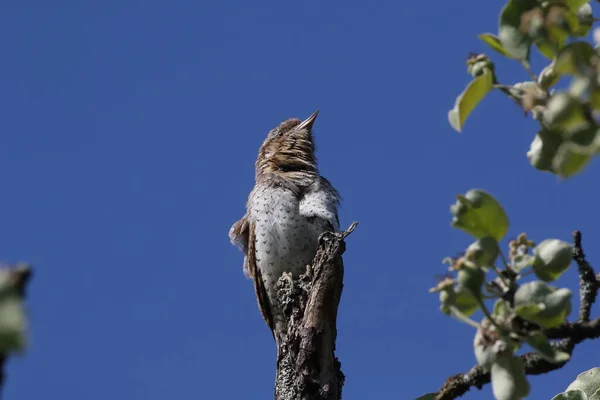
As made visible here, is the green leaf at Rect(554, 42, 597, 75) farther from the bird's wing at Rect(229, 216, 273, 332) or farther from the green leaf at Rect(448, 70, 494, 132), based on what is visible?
the bird's wing at Rect(229, 216, 273, 332)

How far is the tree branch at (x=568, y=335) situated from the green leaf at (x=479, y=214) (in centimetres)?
22

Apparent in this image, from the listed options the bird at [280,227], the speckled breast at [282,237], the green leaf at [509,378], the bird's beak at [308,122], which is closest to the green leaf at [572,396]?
the green leaf at [509,378]

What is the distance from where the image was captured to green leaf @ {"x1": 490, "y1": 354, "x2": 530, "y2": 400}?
1.28 m

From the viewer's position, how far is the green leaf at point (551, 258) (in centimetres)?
132

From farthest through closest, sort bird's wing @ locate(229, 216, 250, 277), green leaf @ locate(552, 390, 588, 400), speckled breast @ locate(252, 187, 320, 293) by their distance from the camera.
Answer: bird's wing @ locate(229, 216, 250, 277)
speckled breast @ locate(252, 187, 320, 293)
green leaf @ locate(552, 390, 588, 400)

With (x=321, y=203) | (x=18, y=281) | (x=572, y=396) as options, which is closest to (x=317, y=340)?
(x=321, y=203)

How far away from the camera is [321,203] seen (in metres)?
6.98

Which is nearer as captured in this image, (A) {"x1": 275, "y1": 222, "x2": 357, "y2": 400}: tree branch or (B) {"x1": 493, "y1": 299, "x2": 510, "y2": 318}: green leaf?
(B) {"x1": 493, "y1": 299, "x2": 510, "y2": 318}: green leaf

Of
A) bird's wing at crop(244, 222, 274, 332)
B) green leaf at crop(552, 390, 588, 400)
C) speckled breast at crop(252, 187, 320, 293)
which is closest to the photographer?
green leaf at crop(552, 390, 588, 400)

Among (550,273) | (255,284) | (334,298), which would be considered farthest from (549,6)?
(255,284)

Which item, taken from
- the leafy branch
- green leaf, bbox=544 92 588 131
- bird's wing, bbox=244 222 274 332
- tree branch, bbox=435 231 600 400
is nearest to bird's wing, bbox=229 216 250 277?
bird's wing, bbox=244 222 274 332

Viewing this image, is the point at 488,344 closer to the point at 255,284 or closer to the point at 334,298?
the point at 334,298

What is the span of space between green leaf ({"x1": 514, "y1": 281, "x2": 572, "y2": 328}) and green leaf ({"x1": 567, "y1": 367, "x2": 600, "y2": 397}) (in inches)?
29.9

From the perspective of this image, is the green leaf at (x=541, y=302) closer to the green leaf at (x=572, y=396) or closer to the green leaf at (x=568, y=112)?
the green leaf at (x=568, y=112)
